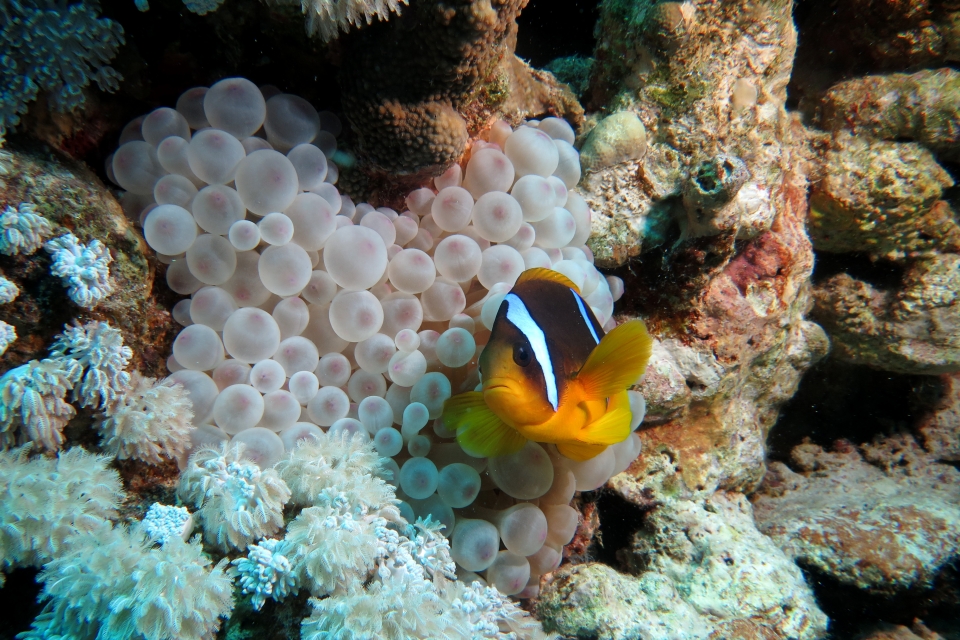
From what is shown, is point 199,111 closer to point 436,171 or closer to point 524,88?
point 436,171

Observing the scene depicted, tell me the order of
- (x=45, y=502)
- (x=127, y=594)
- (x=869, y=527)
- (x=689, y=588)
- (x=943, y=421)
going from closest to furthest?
(x=127, y=594) < (x=45, y=502) < (x=689, y=588) < (x=869, y=527) < (x=943, y=421)

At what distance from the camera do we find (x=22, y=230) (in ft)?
4.00

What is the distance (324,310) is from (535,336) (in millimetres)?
774

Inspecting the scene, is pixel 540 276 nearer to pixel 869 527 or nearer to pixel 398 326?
pixel 398 326

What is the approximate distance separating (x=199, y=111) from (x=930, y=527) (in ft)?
13.6

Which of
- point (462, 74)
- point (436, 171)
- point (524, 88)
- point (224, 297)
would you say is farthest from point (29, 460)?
point (524, 88)

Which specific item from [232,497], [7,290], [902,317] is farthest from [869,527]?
[7,290]

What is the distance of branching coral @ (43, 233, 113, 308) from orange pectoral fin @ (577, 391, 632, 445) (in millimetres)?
1386

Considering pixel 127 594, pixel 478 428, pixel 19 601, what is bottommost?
pixel 19 601

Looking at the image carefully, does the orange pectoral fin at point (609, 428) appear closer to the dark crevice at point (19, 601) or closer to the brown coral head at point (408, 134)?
the brown coral head at point (408, 134)

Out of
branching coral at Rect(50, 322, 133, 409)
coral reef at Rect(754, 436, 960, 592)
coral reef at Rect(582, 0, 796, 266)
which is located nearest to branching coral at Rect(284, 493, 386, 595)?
branching coral at Rect(50, 322, 133, 409)

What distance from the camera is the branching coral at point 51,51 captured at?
49.3 inches

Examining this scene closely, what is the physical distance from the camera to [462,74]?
5.27 feet

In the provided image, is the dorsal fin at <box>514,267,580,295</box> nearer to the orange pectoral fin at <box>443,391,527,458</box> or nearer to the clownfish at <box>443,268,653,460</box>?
the clownfish at <box>443,268,653,460</box>
